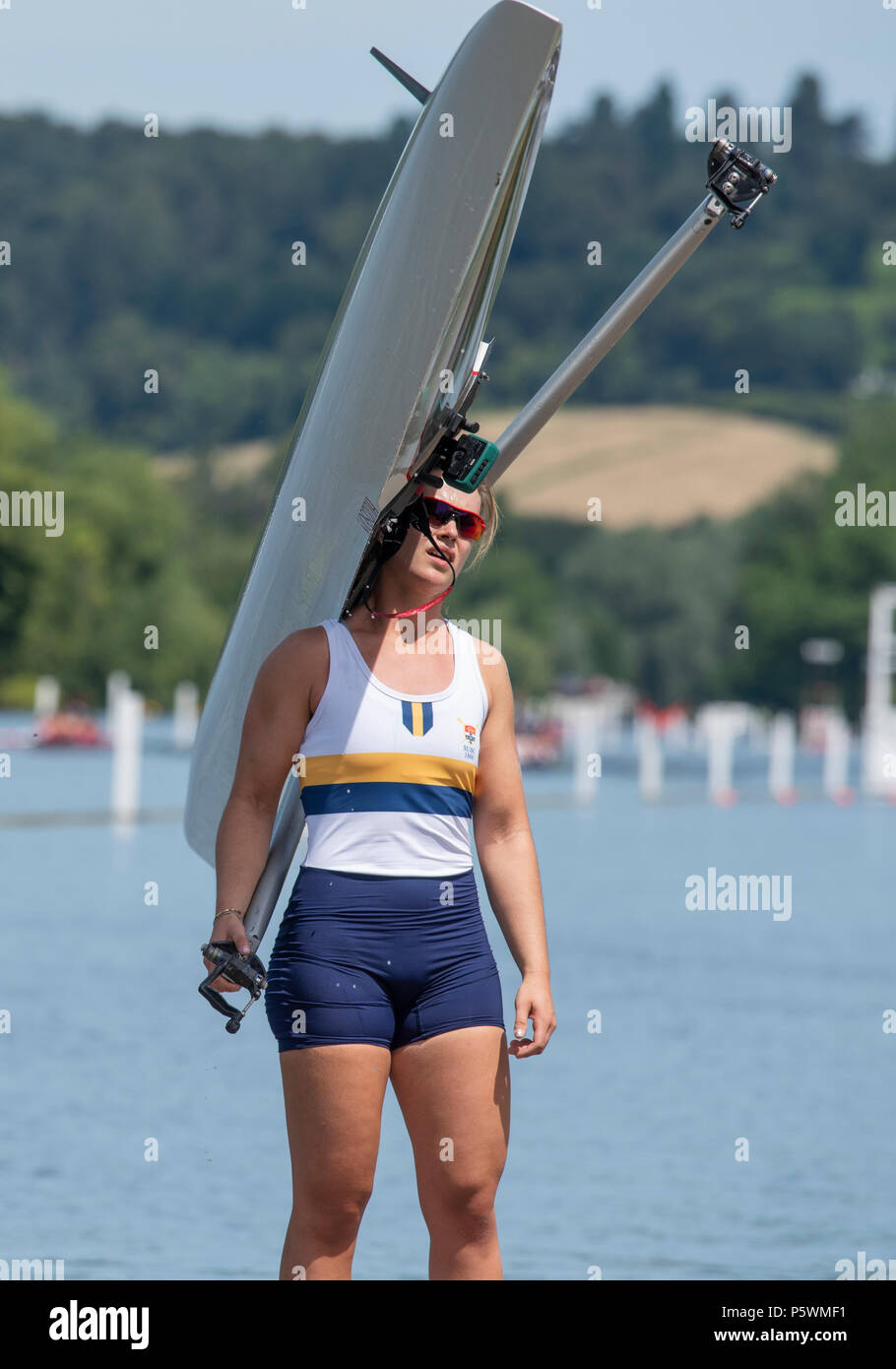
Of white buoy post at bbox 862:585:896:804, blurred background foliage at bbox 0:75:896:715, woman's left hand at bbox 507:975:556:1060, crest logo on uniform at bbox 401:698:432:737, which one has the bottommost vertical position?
woman's left hand at bbox 507:975:556:1060

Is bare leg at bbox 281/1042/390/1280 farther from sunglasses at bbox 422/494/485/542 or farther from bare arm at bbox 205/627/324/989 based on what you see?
sunglasses at bbox 422/494/485/542

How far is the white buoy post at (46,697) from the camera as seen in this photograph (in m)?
62.3

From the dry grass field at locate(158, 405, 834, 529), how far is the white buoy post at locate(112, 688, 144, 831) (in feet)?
384

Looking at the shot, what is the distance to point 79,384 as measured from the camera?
177000mm

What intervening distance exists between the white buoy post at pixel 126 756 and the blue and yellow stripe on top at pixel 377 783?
18571 mm

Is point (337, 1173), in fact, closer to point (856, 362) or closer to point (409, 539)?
point (409, 539)

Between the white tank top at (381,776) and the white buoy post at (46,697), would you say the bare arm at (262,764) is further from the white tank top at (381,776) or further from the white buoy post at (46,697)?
the white buoy post at (46,697)

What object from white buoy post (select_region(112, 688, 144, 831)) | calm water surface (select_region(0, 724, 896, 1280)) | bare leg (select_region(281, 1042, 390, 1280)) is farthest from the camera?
white buoy post (select_region(112, 688, 144, 831))

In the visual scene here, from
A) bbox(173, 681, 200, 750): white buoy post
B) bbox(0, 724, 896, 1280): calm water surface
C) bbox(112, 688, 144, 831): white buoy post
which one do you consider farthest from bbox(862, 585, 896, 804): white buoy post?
bbox(0, 724, 896, 1280): calm water surface

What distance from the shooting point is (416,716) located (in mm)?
3846

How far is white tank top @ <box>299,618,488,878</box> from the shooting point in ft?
12.5

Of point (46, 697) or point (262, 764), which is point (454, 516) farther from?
point (46, 697)

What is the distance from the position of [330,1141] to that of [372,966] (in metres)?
0.31
